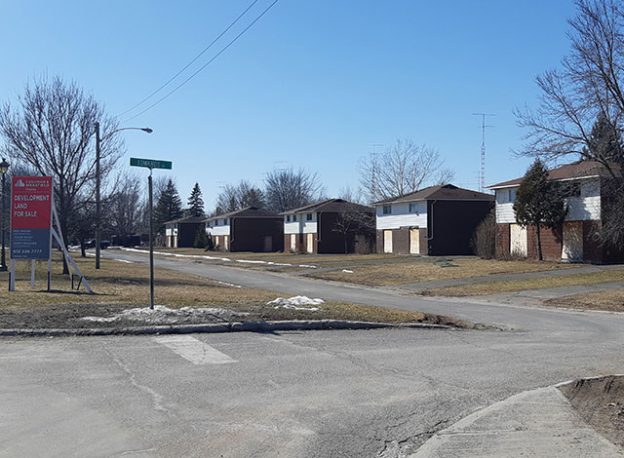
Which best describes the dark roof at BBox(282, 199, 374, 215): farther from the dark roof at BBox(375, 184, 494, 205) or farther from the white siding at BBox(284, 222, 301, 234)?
the dark roof at BBox(375, 184, 494, 205)

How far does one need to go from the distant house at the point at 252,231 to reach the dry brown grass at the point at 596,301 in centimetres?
6180

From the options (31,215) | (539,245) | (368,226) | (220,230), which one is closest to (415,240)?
(368,226)

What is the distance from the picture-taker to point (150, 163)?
45.4 ft

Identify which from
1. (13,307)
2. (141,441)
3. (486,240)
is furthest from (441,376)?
(486,240)

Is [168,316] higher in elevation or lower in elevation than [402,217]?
lower

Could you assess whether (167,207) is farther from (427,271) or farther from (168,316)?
(168,316)

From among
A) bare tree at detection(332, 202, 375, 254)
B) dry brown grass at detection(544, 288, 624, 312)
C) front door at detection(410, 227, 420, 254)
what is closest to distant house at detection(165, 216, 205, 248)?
bare tree at detection(332, 202, 375, 254)

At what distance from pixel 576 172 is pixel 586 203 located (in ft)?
6.81

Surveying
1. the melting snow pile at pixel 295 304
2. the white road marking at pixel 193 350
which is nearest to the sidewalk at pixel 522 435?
the white road marking at pixel 193 350

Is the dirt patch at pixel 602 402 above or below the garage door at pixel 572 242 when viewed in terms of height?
below

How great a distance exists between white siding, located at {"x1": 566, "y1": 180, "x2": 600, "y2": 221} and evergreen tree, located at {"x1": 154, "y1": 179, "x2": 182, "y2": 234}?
96.5 m

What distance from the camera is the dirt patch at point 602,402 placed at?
670 cm

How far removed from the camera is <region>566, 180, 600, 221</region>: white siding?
3919cm

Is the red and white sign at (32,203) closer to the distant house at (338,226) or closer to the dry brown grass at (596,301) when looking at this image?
the dry brown grass at (596,301)
